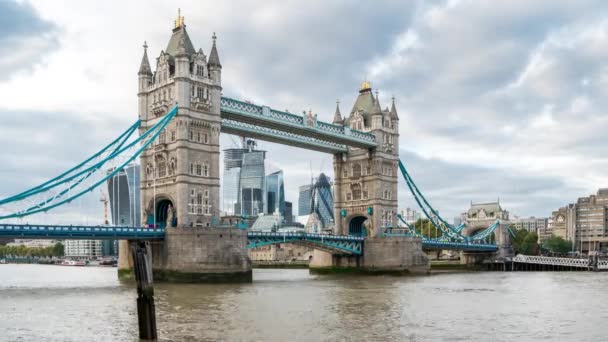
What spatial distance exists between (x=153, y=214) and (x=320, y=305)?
2511 centimetres

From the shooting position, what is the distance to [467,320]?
96.2ft

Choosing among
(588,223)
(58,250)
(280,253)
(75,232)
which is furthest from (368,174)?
(58,250)

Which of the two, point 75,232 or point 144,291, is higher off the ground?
point 75,232

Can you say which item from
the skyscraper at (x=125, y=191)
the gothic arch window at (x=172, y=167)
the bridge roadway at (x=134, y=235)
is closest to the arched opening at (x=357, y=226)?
the bridge roadway at (x=134, y=235)

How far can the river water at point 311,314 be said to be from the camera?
24797 millimetres

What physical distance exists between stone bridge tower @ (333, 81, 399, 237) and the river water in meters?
28.0

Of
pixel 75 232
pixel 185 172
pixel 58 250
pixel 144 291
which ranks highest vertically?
pixel 185 172

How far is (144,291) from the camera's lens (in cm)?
2178

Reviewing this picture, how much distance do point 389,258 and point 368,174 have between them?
1004cm

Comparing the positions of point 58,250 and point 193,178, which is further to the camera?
point 58,250

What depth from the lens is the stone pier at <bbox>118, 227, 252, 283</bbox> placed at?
49.6 metres

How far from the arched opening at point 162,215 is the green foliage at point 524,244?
7845cm

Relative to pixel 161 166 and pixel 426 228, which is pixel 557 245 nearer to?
pixel 426 228

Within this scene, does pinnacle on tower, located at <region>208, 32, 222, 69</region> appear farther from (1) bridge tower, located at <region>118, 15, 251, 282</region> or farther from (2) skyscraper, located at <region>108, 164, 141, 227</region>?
(2) skyscraper, located at <region>108, 164, 141, 227</region>
